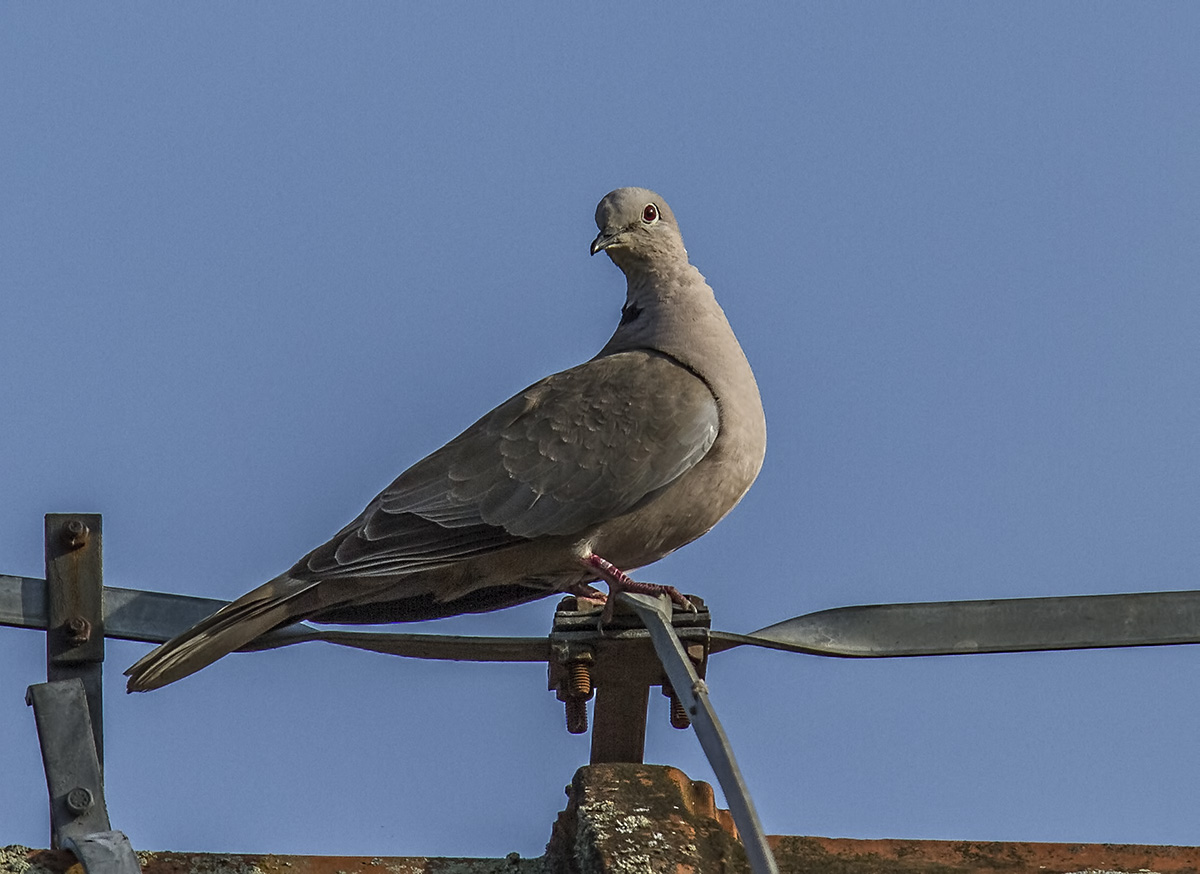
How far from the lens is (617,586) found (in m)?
5.49

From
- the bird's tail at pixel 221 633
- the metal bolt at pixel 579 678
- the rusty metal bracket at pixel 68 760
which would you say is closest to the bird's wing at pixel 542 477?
the bird's tail at pixel 221 633

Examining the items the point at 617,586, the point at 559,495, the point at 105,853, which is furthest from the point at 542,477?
the point at 105,853

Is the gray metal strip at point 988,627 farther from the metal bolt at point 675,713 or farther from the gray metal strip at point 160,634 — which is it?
the gray metal strip at point 160,634

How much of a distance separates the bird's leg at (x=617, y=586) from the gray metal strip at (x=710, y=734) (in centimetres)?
44

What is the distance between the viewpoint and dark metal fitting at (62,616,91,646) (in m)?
4.70

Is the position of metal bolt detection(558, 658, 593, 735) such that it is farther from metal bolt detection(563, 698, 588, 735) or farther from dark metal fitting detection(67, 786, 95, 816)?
dark metal fitting detection(67, 786, 95, 816)

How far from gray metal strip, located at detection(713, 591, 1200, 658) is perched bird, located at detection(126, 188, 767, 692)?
3.31ft

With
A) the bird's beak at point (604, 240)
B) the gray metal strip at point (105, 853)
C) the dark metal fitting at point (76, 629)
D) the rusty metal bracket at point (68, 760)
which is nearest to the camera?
the gray metal strip at point (105, 853)

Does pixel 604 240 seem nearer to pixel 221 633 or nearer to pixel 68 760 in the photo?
pixel 221 633

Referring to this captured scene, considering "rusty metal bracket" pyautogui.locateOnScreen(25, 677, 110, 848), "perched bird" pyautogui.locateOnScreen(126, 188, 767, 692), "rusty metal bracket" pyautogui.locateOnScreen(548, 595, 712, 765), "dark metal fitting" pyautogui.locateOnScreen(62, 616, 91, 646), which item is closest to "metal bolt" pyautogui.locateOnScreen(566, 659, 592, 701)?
"rusty metal bracket" pyautogui.locateOnScreen(548, 595, 712, 765)

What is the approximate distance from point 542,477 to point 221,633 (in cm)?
122

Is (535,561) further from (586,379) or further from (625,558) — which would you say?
(586,379)

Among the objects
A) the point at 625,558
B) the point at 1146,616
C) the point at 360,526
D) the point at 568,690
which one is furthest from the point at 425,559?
the point at 1146,616

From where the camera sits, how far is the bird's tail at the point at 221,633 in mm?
4949
